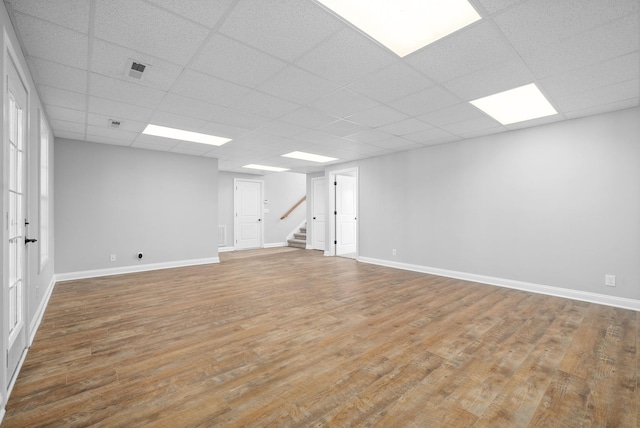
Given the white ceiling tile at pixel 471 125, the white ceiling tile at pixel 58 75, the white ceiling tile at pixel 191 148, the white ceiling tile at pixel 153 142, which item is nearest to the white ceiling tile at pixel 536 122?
the white ceiling tile at pixel 471 125

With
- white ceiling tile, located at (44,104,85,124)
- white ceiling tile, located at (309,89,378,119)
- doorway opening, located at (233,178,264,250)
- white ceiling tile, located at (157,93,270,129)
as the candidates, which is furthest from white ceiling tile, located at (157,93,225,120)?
doorway opening, located at (233,178,264,250)

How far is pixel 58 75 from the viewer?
2.78 meters

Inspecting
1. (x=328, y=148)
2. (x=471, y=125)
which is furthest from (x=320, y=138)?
(x=471, y=125)

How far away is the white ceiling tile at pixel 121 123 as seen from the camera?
3975 millimetres

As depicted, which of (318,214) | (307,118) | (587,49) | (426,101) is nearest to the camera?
(587,49)

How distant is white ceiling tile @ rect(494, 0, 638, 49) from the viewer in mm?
1855

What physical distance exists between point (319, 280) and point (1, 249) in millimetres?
3939

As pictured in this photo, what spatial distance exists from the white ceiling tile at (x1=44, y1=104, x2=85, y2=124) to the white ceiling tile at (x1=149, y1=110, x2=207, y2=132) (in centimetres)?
87

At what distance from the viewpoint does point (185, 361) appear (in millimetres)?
2262

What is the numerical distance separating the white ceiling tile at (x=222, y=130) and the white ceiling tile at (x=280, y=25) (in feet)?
7.43

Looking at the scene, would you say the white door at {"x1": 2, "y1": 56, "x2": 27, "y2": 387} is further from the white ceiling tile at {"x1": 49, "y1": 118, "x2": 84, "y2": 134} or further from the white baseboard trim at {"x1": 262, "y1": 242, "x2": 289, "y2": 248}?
the white baseboard trim at {"x1": 262, "y1": 242, "x2": 289, "y2": 248}

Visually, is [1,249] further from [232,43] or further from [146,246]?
[146,246]

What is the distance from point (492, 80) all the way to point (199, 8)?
8.94 ft

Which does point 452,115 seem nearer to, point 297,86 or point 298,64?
point 297,86
